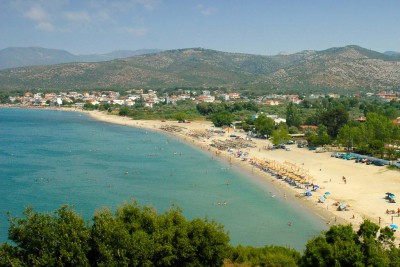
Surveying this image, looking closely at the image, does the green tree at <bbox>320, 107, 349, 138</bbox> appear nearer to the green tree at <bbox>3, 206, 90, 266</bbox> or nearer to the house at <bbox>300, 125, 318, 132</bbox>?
the house at <bbox>300, 125, 318, 132</bbox>

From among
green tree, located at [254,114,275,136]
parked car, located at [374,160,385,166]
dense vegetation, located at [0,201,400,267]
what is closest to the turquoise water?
dense vegetation, located at [0,201,400,267]

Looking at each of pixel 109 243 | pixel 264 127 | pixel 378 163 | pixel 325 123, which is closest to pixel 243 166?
pixel 378 163

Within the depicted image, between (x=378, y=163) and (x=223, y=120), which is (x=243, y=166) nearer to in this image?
(x=378, y=163)

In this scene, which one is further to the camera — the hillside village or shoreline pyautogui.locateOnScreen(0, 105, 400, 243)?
the hillside village

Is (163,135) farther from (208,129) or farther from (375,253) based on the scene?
(375,253)

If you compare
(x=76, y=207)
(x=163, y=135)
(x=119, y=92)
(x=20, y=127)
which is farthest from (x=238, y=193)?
(x=119, y=92)
